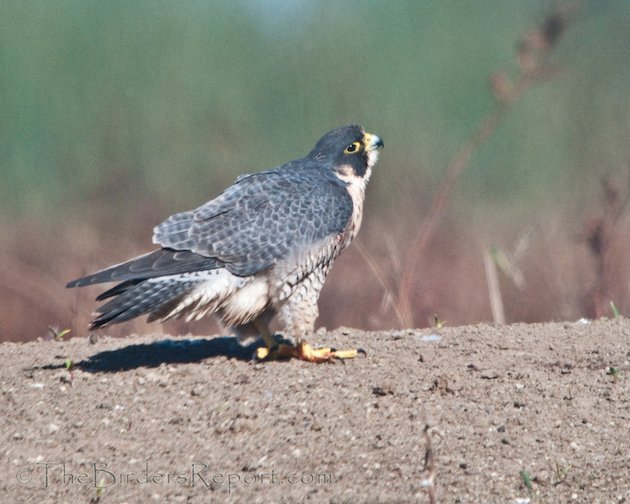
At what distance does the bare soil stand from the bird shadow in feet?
0.05

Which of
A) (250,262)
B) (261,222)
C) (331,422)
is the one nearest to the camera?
(331,422)

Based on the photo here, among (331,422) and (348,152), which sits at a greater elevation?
(348,152)

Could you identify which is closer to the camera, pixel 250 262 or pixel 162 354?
pixel 250 262

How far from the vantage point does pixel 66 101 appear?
1271 centimetres

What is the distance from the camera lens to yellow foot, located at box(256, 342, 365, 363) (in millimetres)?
5203

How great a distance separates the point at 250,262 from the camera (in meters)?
5.16

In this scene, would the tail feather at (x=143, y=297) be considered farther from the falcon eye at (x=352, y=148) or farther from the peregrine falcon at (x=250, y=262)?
the falcon eye at (x=352, y=148)

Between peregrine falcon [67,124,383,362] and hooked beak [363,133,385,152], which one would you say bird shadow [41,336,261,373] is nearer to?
peregrine falcon [67,124,383,362]

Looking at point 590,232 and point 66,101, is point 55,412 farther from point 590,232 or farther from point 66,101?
point 66,101

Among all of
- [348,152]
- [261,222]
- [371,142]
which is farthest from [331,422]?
[371,142]

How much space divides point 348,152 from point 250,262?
3.36 ft

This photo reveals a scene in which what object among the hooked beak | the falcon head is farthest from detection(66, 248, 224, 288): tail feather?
the hooked beak

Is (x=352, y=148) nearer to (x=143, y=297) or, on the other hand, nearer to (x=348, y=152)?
(x=348, y=152)

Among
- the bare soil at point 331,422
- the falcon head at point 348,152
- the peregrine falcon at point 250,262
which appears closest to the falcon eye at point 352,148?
the falcon head at point 348,152
